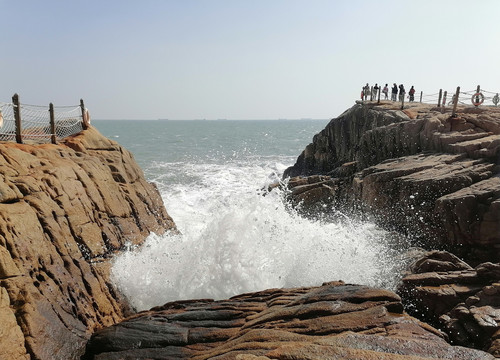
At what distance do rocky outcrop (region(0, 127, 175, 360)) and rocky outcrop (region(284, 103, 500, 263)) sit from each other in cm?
745

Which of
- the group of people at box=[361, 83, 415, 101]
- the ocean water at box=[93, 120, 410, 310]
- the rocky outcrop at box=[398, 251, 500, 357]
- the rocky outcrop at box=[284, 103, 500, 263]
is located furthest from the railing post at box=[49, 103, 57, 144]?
the group of people at box=[361, 83, 415, 101]

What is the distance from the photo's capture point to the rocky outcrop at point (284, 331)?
380 centimetres

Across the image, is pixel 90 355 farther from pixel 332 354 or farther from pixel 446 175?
pixel 446 175

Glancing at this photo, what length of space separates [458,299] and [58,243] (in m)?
6.89

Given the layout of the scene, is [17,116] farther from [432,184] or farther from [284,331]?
[432,184]

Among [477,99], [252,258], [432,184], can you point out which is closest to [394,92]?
[477,99]

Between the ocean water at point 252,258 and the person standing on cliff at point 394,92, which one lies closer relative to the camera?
the ocean water at point 252,258

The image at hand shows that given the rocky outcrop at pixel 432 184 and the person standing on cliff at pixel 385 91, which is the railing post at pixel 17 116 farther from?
the person standing on cliff at pixel 385 91

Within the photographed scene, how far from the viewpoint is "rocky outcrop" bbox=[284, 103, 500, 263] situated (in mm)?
8906

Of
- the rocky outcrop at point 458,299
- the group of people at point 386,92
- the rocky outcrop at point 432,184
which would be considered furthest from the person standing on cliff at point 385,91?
the rocky outcrop at point 458,299

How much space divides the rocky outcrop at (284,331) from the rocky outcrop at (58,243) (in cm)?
71

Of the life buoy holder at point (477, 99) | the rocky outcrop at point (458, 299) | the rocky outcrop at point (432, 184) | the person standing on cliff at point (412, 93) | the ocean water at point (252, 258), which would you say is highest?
the person standing on cliff at point (412, 93)

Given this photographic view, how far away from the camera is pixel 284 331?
4.48m

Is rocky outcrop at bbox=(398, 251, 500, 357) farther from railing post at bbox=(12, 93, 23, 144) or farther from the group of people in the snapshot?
the group of people
